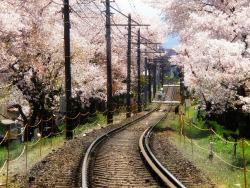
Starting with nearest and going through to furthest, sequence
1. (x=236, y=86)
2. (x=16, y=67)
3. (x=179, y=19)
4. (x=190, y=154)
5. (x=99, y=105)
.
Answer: (x=190, y=154) → (x=236, y=86) → (x=16, y=67) → (x=179, y=19) → (x=99, y=105)

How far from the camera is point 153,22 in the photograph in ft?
198

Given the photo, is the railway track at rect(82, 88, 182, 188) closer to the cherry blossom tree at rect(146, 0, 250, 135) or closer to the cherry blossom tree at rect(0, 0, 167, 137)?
the cherry blossom tree at rect(146, 0, 250, 135)

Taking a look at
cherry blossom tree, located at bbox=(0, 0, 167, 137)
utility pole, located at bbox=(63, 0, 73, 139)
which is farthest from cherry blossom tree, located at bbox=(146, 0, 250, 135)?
utility pole, located at bbox=(63, 0, 73, 139)

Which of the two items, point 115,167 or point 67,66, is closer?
point 115,167

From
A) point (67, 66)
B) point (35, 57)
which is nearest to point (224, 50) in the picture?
A: point (67, 66)

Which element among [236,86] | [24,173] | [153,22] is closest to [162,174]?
[24,173]

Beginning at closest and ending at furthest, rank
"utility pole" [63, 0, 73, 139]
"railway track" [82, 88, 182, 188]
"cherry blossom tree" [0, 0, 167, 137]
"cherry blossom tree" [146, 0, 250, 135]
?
"railway track" [82, 88, 182, 188] < "cherry blossom tree" [146, 0, 250, 135] < "utility pole" [63, 0, 73, 139] < "cherry blossom tree" [0, 0, 167, 137]

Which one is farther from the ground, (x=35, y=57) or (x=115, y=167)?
(x=35, y=57)

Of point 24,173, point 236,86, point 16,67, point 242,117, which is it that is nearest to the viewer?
point 24,173

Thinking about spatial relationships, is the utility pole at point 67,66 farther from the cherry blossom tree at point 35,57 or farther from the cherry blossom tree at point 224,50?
the cherry blossom tree at point 224,50

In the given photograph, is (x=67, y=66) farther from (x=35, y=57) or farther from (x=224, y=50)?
(x=224, y=50)

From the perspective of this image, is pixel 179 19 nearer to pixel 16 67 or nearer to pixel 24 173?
pixel 16 67

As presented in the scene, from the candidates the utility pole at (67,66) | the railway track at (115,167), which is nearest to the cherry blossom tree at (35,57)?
the utility pole at (67,66)

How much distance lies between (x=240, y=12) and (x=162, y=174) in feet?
42.6
